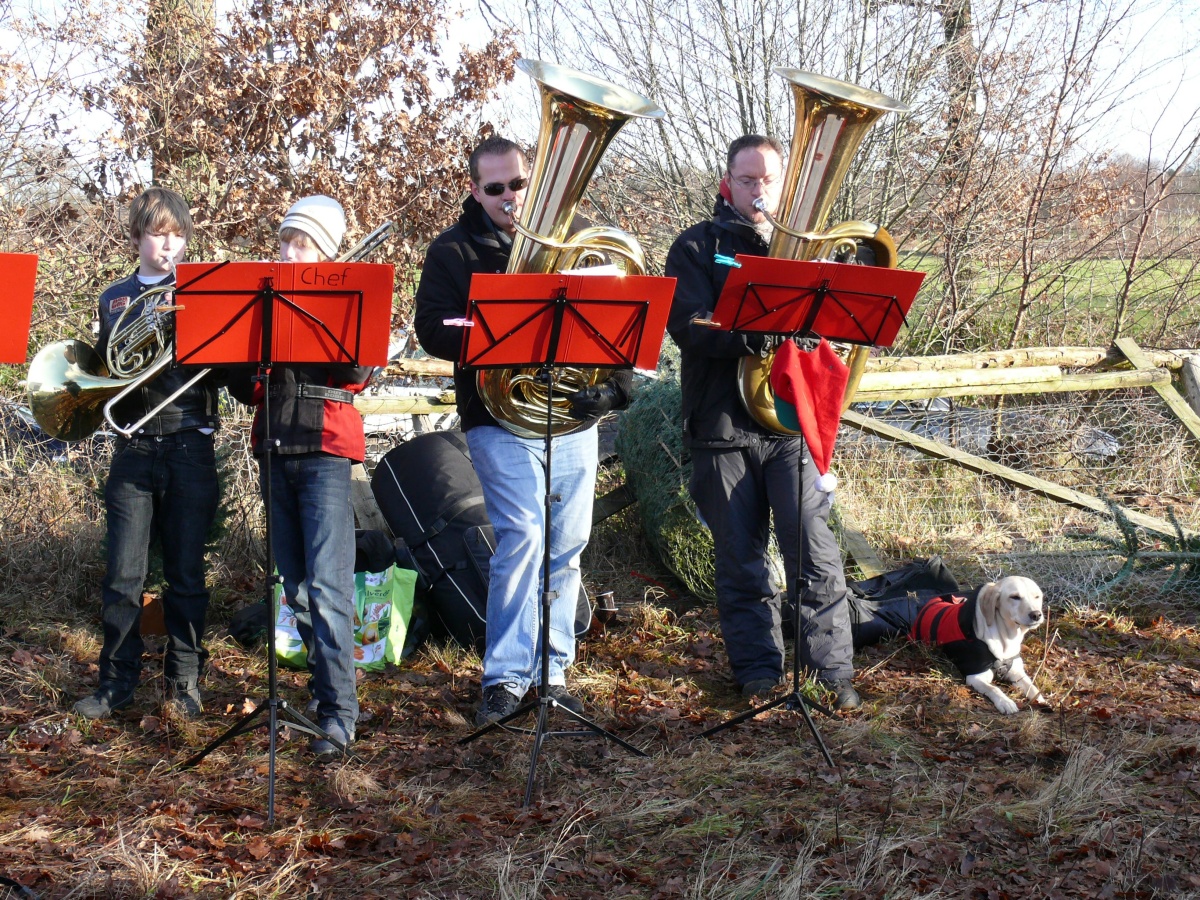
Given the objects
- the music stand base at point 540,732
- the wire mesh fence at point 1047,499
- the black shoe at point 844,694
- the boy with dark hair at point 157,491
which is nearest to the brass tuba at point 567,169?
→ the music stand base at point 540,732

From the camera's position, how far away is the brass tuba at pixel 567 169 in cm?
349

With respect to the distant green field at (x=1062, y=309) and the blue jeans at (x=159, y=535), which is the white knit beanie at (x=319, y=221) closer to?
the blue jeans at (x=159, y=535)

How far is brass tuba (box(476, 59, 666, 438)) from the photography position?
137 inches

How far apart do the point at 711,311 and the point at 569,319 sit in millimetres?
892

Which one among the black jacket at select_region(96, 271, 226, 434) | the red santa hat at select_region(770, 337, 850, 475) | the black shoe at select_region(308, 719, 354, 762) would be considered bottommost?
the black shoe at select_region(308, 719, 354, 762)

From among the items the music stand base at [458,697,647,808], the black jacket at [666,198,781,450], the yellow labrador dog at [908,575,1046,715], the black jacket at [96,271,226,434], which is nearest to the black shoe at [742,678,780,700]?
the music stand base at [458,697,647,808]

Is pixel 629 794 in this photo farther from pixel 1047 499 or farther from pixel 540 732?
pixel 1047 499

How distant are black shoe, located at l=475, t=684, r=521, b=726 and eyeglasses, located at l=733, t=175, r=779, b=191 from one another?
206 centimetres

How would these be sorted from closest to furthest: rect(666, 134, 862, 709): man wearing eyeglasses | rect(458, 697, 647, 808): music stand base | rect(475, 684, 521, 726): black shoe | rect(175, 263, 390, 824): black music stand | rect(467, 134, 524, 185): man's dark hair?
1. rect(175, 263, 390, 824): black music stand
2. rect(458, 697, 647, 808): music stand base
3. rect(467, 134, 524, 185): man's dark hair
4. rect(475, 684, 521, 726): black shoe
5. rect(666, 134, 862, 709): man wearing eyeglasses

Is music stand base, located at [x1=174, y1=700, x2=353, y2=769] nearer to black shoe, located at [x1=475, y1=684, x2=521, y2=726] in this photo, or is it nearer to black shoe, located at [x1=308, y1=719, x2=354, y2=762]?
black shoe, located at [x1=308, y1=719, x2=354, y2=762]

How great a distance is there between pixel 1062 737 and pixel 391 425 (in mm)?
4201

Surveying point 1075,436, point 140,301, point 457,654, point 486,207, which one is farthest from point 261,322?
point 1075,436

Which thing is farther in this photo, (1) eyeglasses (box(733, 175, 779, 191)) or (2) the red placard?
(1) eyeglasses (box(733, 175, 779, 191))

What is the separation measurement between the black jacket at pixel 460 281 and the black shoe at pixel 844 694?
4.61 feet
